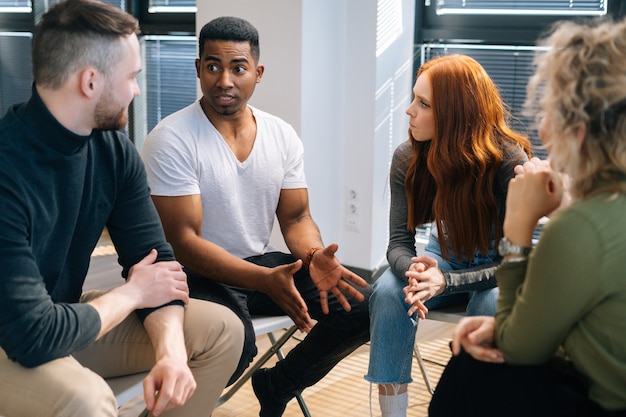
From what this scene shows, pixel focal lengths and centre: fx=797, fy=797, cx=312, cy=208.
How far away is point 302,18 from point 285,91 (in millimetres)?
367

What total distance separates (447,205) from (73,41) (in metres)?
1.23

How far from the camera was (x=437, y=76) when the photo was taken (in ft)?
8.21

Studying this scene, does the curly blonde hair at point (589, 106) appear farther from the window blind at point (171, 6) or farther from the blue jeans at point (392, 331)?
the window blind at point (171, 6)

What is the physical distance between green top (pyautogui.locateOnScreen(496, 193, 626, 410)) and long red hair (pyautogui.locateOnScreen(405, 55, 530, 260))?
0.98m

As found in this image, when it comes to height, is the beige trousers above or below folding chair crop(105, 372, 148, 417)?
above

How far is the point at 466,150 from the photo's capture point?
2.47 meters

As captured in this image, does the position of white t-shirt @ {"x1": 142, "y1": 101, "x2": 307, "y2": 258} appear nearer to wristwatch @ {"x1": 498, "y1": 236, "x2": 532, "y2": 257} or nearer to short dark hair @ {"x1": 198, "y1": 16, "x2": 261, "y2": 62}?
short dark hair @ {"x1": 198, "y1": 16, "x2": 261, "y2": 62}

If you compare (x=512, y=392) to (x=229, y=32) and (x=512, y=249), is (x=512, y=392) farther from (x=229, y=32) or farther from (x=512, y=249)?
(x=229, y=32)

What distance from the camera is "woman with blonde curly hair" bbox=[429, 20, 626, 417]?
54.1 inches

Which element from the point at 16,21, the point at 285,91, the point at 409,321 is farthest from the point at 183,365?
the point at 16,21

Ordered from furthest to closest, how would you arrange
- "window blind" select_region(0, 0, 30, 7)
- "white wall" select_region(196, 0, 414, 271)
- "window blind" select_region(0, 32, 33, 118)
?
"window blind" select_region(0, 32, 33, 118) → "window blind" select_region(0, 0, 30, 7) → "white wall" select_region(196, 0, 414, 271)

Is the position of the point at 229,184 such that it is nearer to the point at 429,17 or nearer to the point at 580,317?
the point at 580,317

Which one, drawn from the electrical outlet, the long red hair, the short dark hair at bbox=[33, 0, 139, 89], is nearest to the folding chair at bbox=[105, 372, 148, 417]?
the short dark hair at bbox=[33, 0, 139, 89]

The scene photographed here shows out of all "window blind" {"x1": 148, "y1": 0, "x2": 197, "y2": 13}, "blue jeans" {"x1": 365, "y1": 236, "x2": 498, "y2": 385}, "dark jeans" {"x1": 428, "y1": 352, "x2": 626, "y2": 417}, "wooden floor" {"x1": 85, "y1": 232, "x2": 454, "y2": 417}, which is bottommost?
"wooden floor" {"x1": 85, "y1": 232, "x2": 454, "y2": 417}
